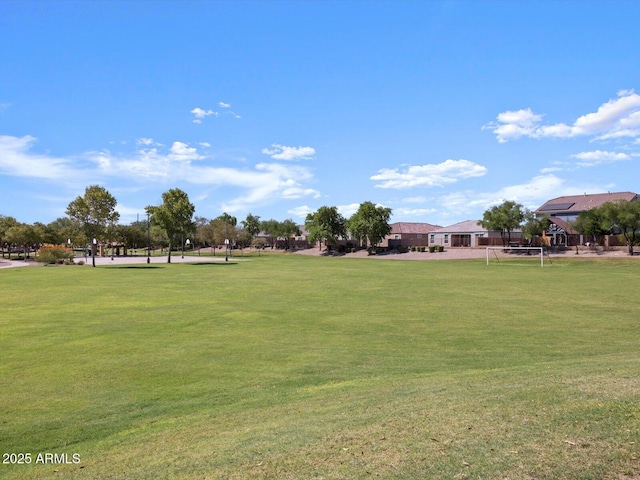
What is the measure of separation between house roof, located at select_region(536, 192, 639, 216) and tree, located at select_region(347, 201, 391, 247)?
113 feet

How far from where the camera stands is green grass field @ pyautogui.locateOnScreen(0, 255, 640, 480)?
472 cm

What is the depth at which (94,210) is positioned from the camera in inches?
2405

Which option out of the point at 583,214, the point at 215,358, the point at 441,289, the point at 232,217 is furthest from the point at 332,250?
the point at 215,358

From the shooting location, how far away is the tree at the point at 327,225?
104812mm

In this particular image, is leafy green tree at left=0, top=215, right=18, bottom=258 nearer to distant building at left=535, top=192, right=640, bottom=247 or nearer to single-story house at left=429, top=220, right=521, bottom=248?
single-story house at left=429, top=220, right=521, bottom=248

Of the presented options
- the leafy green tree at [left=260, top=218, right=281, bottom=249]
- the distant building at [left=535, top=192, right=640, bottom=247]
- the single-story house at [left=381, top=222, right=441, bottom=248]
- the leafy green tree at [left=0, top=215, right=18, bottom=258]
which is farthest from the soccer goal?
the leafy green tree at [left=0, top=215, right=18, bottom=258]

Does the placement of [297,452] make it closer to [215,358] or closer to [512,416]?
[512,416]

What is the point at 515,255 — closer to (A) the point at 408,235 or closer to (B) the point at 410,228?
(A) the point at 408,235

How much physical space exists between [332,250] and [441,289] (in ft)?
272

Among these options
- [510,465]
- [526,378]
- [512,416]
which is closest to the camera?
[510,465]

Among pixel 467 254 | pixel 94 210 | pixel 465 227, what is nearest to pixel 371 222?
pixel 465 227

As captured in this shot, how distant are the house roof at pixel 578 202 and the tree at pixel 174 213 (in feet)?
239

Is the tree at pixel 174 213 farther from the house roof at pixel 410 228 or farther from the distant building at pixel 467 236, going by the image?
the house roof at pixel 410 228

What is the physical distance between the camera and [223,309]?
18.8 m
